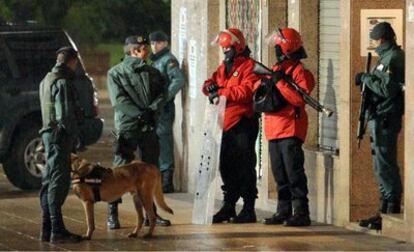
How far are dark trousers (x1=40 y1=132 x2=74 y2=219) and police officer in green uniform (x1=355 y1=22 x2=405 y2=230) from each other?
269 cm

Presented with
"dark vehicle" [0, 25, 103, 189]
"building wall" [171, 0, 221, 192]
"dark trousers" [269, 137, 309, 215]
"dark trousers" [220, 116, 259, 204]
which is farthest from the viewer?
"dark vehicle" [0, 25, 103, 189]

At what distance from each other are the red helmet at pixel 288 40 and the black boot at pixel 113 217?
7.14 ft

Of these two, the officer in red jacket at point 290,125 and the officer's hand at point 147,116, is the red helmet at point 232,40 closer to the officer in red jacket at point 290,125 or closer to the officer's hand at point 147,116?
the officer in red jacket at point 290,125

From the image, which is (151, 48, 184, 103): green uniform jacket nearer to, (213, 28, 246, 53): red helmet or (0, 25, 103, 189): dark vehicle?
(0, 25, 103, 189): dark vehicle

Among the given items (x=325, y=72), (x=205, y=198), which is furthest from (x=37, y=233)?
(x=325, y=72)

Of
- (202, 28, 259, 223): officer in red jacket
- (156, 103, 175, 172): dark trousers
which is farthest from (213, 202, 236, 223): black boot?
(156, 103, 175, 172): dark trousers

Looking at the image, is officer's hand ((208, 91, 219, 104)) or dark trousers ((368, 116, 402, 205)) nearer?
dark trousers ((368, 116, 402, 205))

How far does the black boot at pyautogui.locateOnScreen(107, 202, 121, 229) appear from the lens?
1519 cm

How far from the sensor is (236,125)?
50.4 ft

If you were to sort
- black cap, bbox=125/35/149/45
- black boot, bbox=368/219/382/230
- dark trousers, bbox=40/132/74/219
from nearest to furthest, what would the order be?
dark trousers, bbox=40/132/74/219 → black boot, bbox=368/219/382/230 → black cap, bbox=125/35/149/45

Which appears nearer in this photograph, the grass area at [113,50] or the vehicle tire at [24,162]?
the vehicle tire at [24,162]

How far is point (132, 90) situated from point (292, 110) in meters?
1.52

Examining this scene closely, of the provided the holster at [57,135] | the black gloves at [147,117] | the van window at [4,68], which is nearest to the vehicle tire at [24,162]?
the van window at [4,68]

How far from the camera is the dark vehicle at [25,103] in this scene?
751 inches
